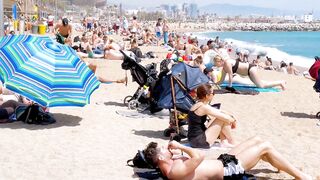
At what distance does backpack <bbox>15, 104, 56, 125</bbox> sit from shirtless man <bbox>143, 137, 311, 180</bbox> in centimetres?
305

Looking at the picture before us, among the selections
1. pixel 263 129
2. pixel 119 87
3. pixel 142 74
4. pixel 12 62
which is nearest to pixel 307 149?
pixel 263 129

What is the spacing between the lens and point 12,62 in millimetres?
7152

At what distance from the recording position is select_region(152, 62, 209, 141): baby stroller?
6.76 meters

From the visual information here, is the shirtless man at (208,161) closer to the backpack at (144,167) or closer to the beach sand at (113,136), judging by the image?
the backpack at (144,167)

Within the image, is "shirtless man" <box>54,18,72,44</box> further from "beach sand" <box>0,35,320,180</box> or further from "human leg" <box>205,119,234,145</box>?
"human leg" <box>205,119,234,145</box>

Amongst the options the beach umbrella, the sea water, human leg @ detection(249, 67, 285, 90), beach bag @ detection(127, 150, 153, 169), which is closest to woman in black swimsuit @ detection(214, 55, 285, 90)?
human leg @ detection(249, 67, 285, 90)

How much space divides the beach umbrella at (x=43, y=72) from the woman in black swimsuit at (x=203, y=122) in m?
2.12

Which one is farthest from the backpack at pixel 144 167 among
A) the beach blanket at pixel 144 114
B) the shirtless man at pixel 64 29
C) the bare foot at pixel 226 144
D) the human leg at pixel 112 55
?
the human leg at pixel 112 55

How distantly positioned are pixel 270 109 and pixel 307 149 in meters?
3.14

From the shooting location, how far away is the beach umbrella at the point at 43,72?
23.1 ft

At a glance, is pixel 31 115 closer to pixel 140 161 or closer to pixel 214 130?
pixel 140 161

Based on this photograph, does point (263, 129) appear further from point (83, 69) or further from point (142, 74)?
point (83, 69)

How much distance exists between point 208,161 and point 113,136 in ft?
8.55

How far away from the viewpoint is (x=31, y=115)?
7.70 metres
